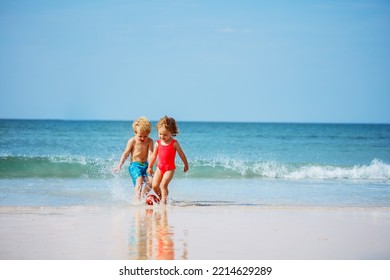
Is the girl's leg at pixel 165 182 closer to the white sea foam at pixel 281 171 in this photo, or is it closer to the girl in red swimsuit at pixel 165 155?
the girl in red swimsuit at pixel 165 155

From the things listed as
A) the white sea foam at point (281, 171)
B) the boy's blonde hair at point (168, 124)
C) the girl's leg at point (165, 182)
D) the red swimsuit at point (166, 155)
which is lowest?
the girl's leg at point (165, 182)

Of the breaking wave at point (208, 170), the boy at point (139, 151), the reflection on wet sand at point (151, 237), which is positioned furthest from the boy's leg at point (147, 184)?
the breaking wave at point (208, 170)

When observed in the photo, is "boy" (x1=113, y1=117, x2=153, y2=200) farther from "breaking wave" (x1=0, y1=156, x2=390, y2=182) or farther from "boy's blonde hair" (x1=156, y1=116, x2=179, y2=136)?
"breaking wave" (x1=0, y1=156, x2=390, y2=182)

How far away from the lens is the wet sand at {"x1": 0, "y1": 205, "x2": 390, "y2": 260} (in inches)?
200

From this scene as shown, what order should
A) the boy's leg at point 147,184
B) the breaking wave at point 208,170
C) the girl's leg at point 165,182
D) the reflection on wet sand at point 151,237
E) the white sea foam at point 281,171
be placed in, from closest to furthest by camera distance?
the reflection on wet sand at point 151,237, the girl's leg at point 165,182, the boy's leg at point 147,184, the breaking wave at point 208,170, the white sea foam at point 281,171

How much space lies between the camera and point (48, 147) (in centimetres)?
2284

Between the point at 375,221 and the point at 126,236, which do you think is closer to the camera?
the point at 126,236

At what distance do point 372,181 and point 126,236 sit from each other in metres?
8.94

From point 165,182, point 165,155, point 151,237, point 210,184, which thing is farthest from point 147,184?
point 210,184

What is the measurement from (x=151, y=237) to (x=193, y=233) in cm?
46

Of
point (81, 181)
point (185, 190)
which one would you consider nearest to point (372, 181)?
point (185, 190)

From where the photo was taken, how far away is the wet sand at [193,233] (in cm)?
509
